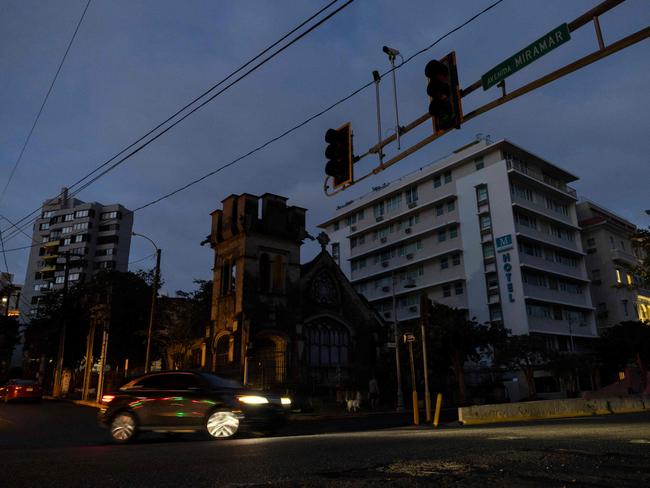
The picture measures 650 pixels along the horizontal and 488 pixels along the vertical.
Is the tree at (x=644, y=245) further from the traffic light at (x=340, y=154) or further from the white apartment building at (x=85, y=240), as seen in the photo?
the white apartment building at (x=85, y=240)

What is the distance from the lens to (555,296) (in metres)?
52.3

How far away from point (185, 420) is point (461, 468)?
→ 777 cm

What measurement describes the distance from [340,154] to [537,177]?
5121 cm

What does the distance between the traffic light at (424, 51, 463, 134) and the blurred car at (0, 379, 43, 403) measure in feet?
100

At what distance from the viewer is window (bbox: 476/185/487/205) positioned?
177 ft

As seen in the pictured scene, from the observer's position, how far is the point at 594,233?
208ft

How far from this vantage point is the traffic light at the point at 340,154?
441 inches

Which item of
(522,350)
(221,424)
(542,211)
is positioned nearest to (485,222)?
(542,211)

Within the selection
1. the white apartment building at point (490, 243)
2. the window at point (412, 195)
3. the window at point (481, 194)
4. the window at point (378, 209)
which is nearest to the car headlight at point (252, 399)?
the white apartment building at point (490, 243)

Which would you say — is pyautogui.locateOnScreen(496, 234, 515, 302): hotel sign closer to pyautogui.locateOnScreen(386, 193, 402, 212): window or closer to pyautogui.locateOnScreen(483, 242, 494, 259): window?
pyautogui.locateOnScreen(483, 242, 494, 259): window

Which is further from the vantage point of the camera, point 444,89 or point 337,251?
point 337,251

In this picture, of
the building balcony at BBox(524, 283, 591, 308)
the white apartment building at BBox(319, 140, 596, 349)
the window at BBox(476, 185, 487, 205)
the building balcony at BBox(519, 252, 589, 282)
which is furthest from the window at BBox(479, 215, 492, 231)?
the building balcony at BBox(524, 283, 591, 308)

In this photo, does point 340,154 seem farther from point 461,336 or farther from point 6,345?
point 6,345

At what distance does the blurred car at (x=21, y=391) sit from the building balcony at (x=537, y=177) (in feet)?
148
